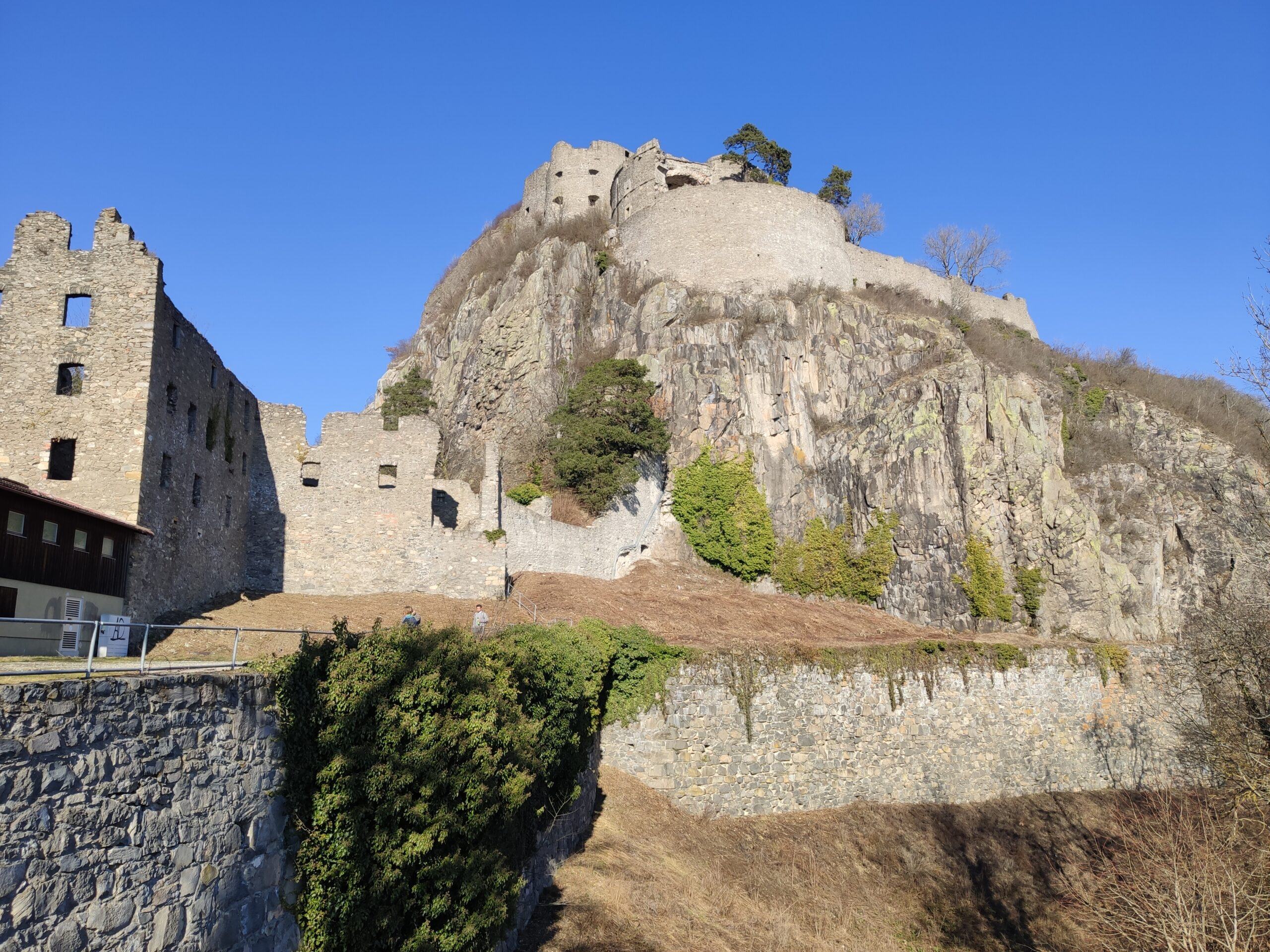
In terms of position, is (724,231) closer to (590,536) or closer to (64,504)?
(590,536)

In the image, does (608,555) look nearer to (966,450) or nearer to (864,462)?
(864,462)

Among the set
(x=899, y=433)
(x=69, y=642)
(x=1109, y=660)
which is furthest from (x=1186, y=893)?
(x=899, y=433)

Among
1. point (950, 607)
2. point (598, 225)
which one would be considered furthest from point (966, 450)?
point (598, 225)

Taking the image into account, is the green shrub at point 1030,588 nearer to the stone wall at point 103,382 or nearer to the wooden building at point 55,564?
the stone wall at point 103,382

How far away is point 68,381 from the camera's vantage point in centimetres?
2022

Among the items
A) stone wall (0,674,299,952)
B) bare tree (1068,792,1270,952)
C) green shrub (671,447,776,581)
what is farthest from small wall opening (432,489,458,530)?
stone wall (0,674,299,952)

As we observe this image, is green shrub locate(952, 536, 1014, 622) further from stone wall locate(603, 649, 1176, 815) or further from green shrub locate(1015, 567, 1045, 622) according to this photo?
stone wall locate(603, 649, 1176, 815)

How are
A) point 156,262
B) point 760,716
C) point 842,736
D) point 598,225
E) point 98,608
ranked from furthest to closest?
1. point 598,225
2. point 842,736
3. point 760,716
4. point 156,262
5. point 98,608

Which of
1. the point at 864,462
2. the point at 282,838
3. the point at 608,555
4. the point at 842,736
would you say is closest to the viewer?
the point at 282,838

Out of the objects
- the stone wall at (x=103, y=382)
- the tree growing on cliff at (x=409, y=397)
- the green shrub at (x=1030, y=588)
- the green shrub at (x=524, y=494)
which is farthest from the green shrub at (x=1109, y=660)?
the tree growing on cliff at (x=409, y=397)

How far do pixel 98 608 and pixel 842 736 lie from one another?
18.4m

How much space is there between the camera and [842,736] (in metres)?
23.8

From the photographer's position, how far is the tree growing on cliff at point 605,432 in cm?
3524

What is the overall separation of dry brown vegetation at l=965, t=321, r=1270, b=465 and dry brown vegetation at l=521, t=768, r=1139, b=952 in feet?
83.7
